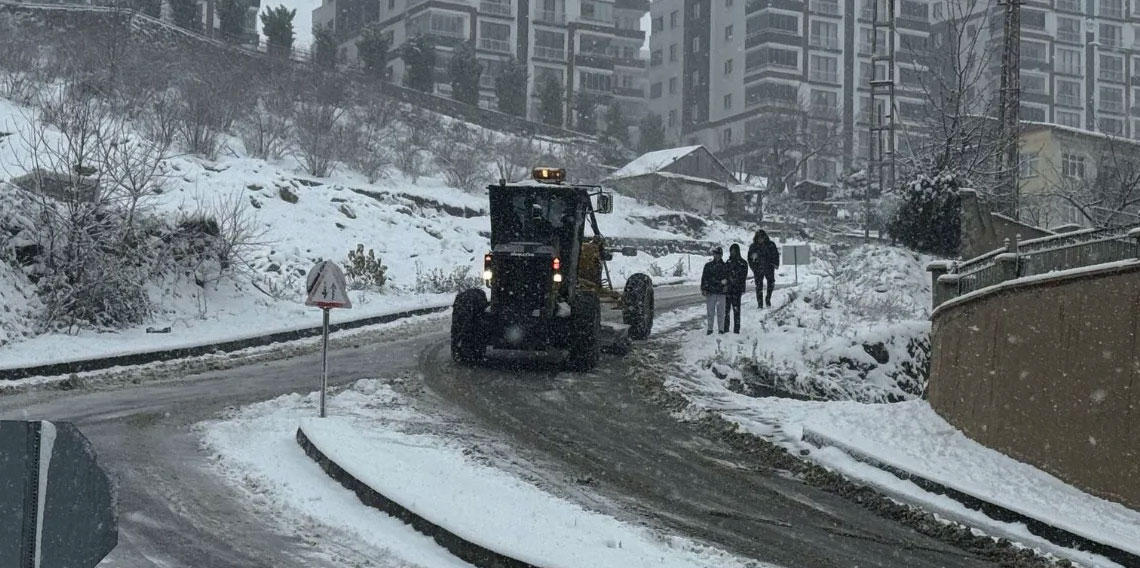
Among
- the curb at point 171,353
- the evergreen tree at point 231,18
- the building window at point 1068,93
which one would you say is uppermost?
the building window at point 1068,93

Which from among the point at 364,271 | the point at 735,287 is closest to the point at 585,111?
the point at 364,271

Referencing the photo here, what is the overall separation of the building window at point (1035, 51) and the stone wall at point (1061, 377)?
76364 millimetres

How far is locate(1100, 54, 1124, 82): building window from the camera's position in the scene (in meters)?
87.0

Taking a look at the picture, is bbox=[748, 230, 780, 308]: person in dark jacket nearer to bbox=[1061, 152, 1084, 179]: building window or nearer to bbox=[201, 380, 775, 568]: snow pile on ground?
bbox=[201, 380, 775, 568]: snow pile on ground

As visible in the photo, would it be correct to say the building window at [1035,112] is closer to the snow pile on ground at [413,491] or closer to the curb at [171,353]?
the curb at [171,353]

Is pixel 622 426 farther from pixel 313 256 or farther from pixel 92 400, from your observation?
pixel 313 256

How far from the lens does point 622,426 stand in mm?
12734

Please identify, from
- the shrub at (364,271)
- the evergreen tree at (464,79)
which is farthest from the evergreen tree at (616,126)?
the shrub at (364,271)

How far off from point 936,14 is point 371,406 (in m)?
80.9

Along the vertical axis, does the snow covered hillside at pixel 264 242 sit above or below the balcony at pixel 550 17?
below

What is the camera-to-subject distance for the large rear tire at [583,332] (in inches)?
628

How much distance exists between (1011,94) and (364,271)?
15.0 meters

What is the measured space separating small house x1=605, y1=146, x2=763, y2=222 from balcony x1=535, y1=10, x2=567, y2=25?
20.1 meters

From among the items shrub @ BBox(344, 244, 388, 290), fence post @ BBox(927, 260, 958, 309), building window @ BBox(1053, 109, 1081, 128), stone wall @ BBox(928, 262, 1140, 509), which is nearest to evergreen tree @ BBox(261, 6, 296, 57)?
shrub @ BBox(344, 244, 388, 290)
